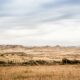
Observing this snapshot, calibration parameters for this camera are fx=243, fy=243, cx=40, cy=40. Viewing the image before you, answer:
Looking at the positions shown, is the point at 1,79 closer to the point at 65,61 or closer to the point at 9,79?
the point at 9,79

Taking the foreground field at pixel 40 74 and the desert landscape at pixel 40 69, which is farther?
the desert landscape at pixel 40 69

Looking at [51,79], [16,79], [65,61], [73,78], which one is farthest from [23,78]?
[65,61]

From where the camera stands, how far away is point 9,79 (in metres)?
30.5

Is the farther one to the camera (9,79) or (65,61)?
(65,61)

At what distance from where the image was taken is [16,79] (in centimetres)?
3078

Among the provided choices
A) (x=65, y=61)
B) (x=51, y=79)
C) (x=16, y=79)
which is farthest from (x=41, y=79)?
(x=65, y=61)

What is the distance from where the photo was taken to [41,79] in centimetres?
3014

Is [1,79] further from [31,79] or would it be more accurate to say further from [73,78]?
[73,78]

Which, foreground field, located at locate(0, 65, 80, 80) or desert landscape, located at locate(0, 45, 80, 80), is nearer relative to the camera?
foreground field, located at locate(0, 65, 80, 80)

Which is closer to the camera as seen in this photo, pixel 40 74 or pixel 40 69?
pixel 40 74

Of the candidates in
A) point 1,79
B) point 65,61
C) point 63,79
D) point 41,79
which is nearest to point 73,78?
point 63,79

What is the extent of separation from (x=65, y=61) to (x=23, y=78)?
93.8ft

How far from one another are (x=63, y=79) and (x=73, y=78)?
1.50 meters

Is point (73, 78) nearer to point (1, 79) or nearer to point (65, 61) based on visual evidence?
point (1, 79)
